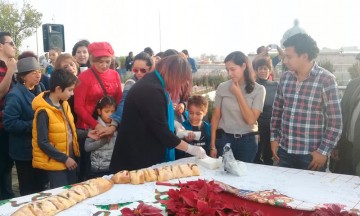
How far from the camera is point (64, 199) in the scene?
6.54 ft

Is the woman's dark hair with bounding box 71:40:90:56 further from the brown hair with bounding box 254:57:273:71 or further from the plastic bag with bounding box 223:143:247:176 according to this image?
the plastic bag with bounding box 223:143:247:176

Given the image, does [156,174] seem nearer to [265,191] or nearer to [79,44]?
[265,191]

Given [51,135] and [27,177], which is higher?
[51,135]

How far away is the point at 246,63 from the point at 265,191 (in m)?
1.53

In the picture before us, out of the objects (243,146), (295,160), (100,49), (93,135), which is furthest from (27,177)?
(295,160)

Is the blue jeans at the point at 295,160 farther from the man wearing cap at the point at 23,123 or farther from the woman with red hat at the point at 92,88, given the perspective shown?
the man wearing cap at the point at 23,123

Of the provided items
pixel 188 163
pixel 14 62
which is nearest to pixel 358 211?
pixel 188 163

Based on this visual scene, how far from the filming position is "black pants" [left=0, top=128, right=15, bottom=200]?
12.1ft

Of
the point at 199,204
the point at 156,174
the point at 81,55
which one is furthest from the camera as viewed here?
the point at 81,55

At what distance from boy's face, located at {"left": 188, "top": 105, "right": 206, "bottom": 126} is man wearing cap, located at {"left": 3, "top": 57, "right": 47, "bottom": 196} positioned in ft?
4.67

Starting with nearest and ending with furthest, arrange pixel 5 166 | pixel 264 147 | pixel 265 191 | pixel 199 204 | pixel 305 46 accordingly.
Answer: pixel 199 204 → pixel 265 191 → pixel 305 46 → pixel 5 166 → pixel 264 147

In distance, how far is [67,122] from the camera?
3.30m

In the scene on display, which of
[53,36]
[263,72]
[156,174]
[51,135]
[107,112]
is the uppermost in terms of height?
[53,36]

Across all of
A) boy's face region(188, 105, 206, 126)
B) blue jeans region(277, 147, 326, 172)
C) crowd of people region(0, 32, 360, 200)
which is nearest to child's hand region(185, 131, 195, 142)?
crowd of people region(0, 32, 360, 200)
